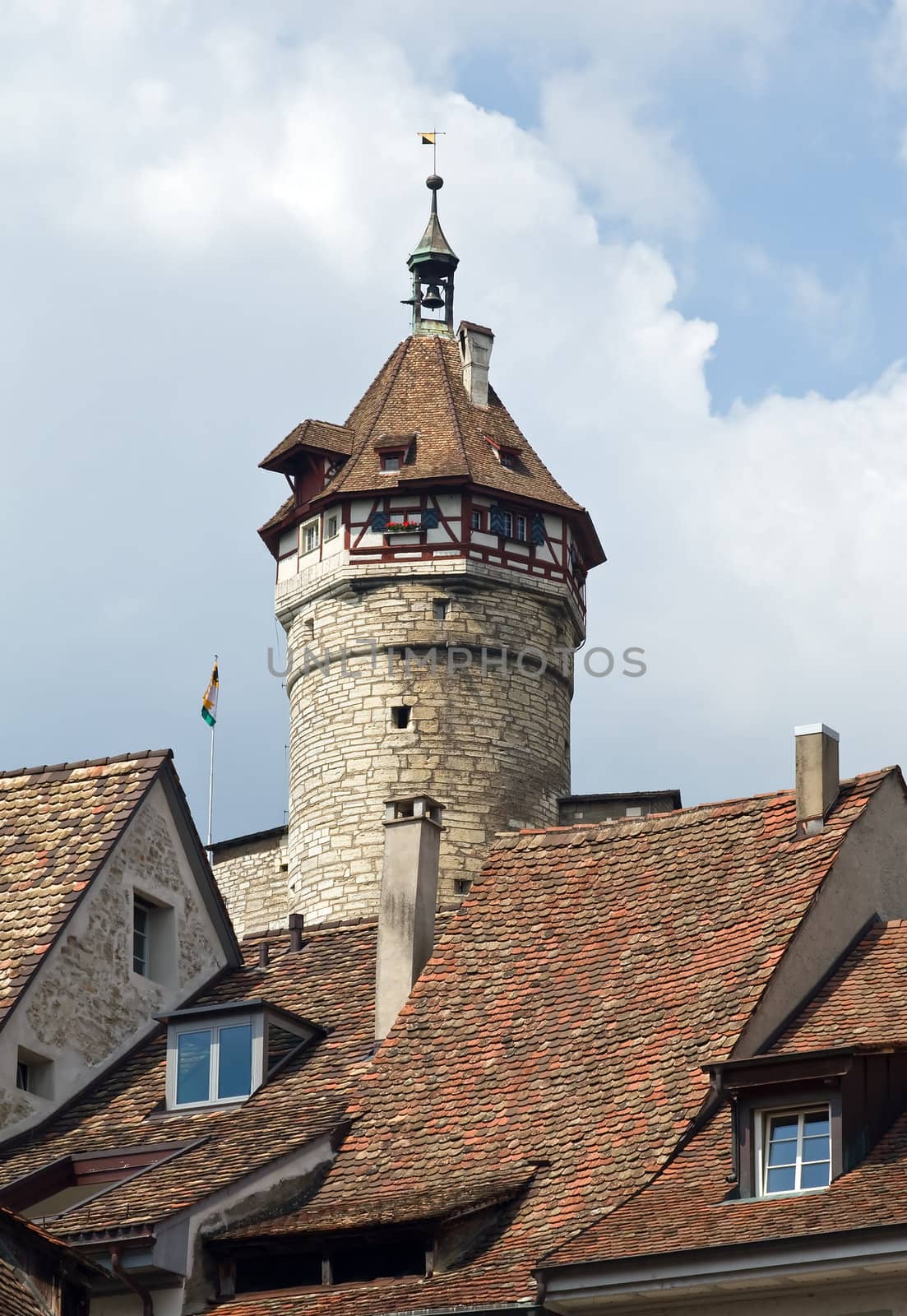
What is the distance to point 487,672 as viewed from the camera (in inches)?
2133

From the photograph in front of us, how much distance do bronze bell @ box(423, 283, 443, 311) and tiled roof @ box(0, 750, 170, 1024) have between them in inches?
1351

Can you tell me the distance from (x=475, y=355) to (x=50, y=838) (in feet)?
109

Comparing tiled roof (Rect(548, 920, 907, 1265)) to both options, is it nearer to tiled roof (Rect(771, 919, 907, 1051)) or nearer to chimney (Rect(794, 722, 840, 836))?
tiled roof (Rect(771, 919, 907, 1051))

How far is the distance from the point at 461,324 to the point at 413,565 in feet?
23.8

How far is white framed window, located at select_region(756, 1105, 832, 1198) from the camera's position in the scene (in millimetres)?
20203

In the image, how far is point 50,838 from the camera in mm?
28156

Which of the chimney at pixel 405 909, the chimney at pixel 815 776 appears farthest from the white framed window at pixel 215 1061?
the chimney at pixel 815 776

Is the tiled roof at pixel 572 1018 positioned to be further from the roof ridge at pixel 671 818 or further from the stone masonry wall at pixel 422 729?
the stone masonry wall at pixel 422 729

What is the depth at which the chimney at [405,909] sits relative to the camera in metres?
25.6

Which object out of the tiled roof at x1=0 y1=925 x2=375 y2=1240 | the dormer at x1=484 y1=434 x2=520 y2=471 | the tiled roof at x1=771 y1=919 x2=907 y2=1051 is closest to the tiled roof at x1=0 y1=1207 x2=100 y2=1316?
the tiled roof at x1=0 y1=925 x2=375 y2=1240

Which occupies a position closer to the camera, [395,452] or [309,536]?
[395,452]

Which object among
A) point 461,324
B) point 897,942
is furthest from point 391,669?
point 897,942

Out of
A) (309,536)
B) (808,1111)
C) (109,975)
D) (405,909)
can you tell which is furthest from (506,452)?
(808,1111)

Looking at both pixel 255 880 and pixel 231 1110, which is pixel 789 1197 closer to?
pixel 231 1110
